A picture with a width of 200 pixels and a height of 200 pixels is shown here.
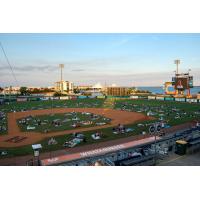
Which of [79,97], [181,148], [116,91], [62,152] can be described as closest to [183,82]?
[116,91]

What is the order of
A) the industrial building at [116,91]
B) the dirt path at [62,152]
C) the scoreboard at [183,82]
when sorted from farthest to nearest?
1. the industrial building at [116,91]
2. the scoreboard at [183,82]
3. the dirt path at [62,152]

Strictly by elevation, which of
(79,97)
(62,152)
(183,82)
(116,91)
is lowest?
(62,152)

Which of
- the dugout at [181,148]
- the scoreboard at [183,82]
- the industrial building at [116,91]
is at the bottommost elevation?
the dugout at [181,148]

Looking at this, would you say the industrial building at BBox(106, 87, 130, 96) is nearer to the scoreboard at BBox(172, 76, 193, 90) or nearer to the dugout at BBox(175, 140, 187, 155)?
the scoreboard at BBox(172, 76, 193, 90)

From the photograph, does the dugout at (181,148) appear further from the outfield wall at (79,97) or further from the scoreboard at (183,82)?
the outfield wall at (79,97)

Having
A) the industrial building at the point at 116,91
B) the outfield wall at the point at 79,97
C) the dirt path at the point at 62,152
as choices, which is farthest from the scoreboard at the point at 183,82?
the dirt path at the point at 62,152

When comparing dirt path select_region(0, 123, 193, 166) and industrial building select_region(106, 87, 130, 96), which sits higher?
industrial building select_region(106, 87, 130, 96)

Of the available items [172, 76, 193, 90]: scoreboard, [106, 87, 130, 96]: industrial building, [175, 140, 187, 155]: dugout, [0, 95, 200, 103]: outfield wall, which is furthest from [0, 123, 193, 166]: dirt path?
[106, 87, 130, 96]: industrial building

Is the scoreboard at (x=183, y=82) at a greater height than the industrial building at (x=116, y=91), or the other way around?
the scoreboard at (x=183, y=82)

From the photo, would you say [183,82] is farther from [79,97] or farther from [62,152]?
[62,152]

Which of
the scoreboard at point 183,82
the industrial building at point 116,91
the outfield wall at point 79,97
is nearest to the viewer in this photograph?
the scoreboard at point 183,82

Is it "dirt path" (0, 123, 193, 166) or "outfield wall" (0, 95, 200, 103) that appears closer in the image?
"dirt path" (0, 123, 193, 166)

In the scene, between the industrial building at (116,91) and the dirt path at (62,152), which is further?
the industrial building at (116,91)
